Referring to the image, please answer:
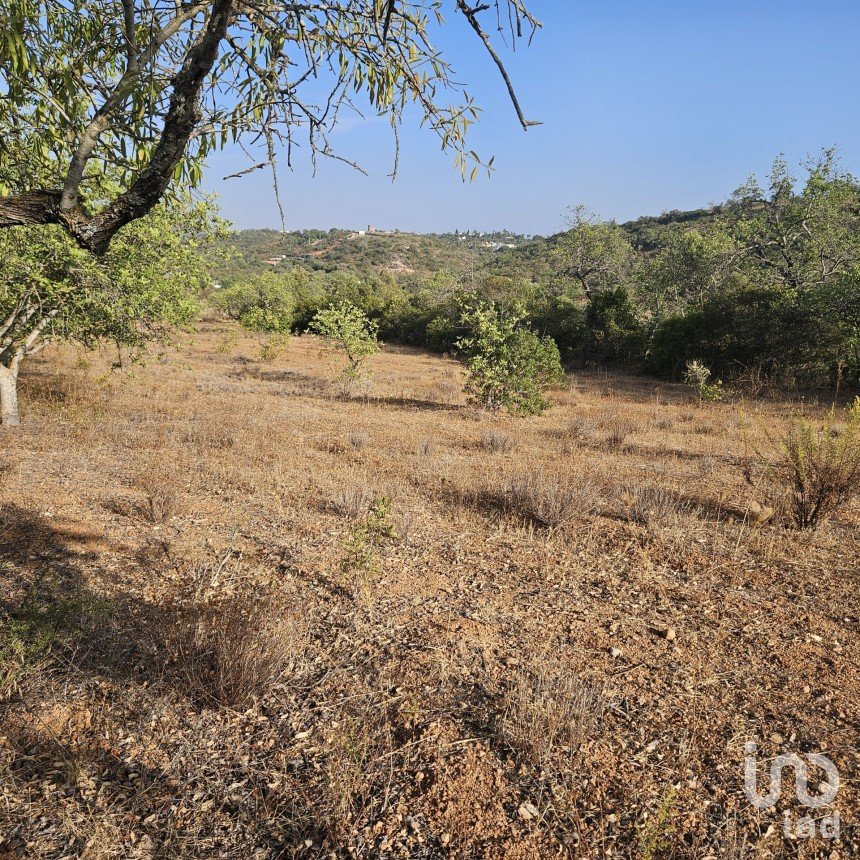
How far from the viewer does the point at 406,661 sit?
3.33 m

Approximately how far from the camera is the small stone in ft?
7.42

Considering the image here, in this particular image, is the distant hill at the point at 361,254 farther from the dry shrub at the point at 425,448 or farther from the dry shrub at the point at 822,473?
the dry shrub at the point at 822,473

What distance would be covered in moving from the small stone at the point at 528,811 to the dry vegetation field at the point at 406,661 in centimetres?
3

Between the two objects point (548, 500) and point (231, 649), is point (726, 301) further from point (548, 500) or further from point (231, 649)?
point (231, 649)

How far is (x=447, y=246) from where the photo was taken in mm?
104812

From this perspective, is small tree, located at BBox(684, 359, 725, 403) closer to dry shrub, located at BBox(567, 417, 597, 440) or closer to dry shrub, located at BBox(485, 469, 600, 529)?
dry shrub, located at BBox(567, 417, 597, 440)

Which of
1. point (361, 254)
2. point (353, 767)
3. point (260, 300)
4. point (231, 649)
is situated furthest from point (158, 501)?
point (361, 254)

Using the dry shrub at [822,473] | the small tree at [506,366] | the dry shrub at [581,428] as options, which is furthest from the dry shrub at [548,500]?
the small tree at [506,366]

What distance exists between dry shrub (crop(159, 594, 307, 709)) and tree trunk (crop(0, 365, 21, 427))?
25.8 feet

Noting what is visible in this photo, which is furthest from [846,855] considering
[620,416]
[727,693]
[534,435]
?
[620,416]

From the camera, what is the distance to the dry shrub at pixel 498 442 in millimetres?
9156

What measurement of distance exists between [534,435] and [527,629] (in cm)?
730

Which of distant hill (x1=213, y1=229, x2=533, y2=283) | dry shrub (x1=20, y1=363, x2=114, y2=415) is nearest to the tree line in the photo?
dry shrub (x1=20, y1=363, x2=114, y2=415)

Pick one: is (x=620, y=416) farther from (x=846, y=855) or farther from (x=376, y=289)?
(x=376, y=289)
